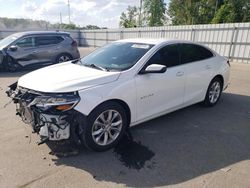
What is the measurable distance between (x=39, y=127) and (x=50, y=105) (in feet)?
1.31

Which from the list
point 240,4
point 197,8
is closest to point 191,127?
point 240,4

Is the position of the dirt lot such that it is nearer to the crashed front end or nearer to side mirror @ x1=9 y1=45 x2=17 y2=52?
the crashed front end

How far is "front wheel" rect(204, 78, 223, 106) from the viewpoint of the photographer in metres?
5.52

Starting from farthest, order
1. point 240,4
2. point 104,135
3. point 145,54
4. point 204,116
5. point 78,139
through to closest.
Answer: point 240,4 < point 204,116 < point 145,54 < point 104,135 < point 78,139

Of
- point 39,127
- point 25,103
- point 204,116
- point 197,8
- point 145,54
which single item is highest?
point 197,8

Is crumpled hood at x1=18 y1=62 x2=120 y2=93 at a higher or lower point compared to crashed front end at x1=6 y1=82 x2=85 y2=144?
higher

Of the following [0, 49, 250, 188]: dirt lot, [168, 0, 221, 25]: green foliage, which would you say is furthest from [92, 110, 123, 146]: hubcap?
[168, 0, 221, 25]: green foliage

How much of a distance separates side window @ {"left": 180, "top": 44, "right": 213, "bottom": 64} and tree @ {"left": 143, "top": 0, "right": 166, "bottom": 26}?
36.6 metres

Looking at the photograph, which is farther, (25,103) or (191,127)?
(191,127)

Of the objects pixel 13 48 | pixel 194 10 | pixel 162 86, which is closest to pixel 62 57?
pixel 13 48

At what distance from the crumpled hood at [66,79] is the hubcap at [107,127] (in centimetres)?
50

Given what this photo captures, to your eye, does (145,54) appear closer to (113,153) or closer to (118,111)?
(118,111)

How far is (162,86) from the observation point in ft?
13.8

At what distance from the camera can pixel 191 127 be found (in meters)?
4.55
